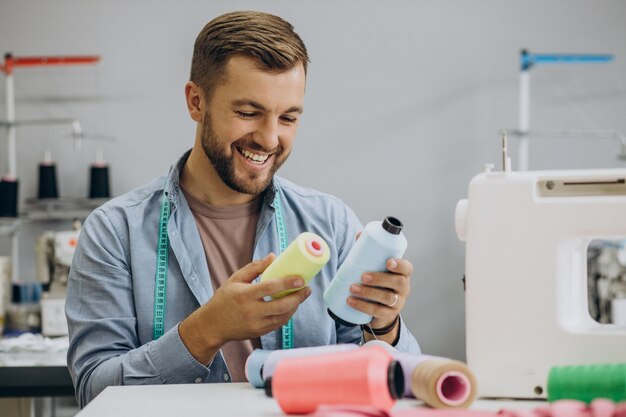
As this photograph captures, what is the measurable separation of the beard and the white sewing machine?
0.54 m

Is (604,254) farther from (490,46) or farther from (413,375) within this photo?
(413,375)

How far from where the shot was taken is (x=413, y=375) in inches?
39.4

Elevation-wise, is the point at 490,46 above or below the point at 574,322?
above

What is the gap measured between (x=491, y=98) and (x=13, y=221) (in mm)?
2350

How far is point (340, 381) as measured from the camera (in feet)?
2.95

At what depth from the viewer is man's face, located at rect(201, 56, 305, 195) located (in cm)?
149

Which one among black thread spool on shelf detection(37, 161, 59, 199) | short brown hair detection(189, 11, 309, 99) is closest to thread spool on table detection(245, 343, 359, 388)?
short brown hair detection(189, 11, 309, 99)

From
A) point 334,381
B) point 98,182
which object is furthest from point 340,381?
point 98,182

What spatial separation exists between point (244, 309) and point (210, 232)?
1.43ft

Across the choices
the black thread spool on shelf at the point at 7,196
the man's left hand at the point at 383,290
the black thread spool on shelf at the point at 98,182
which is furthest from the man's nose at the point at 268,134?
the black thread spool on shelf at the point at 98,182

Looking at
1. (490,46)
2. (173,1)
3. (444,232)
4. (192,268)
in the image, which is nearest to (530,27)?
(490,46)

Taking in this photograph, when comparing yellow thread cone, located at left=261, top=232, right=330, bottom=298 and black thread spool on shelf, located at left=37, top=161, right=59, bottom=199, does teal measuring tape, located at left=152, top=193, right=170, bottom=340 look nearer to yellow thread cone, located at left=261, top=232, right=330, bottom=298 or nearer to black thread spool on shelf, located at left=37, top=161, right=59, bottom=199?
yellow thread cone, located at left=261, top=232, right=330, bottom=298

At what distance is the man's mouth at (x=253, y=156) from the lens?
1.55 meters

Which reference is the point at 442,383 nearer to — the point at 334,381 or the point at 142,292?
the point at 334,381
